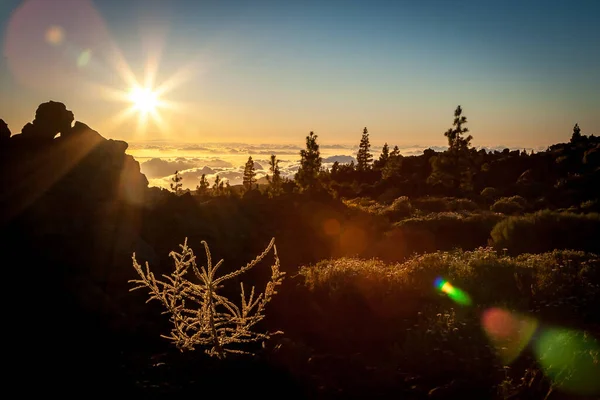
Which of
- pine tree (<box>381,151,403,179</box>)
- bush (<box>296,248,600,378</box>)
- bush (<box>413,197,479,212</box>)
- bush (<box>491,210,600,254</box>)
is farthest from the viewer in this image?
pine tree (<box>381,151,403,179</box>)

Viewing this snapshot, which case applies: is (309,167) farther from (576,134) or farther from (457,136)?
(576,134)

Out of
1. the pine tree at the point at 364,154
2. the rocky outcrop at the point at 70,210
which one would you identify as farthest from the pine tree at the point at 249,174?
the rocky outcrop at the point at 70,210

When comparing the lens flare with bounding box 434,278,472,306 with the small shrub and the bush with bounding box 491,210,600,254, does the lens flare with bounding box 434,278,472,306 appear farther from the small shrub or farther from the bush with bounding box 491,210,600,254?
the bush with bounding box 491,210,600,254

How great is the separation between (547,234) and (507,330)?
46.7 feet

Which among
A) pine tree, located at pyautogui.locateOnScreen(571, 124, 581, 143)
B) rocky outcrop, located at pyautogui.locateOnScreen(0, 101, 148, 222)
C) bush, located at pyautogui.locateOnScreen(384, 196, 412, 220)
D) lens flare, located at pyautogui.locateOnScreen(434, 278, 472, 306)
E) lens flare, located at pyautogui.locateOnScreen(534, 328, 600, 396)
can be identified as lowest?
bush, located at pyautogui.locateOnScreen(384, 196, 412, 220)

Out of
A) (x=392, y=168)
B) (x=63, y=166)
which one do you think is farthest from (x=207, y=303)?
(x=392, y=168)

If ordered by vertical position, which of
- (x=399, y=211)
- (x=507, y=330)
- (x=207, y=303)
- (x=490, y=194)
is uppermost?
(x=207, y=303)

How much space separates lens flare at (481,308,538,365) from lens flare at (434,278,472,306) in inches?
31.4

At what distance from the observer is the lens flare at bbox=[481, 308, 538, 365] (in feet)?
24.9

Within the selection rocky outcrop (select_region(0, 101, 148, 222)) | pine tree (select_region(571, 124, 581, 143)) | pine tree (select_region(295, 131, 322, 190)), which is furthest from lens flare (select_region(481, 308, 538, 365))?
pine tree (select_region(571, 124, 581, 143))

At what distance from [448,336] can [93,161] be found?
56.5ft

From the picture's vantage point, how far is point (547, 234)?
20.7 metres

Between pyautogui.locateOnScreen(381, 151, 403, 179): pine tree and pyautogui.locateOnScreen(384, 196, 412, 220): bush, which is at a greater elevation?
pyautogui.locateOnScreen(381, 151, 403, 179): pine tree

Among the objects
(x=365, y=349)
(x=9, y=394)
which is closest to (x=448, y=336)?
(x=365, y=349)
